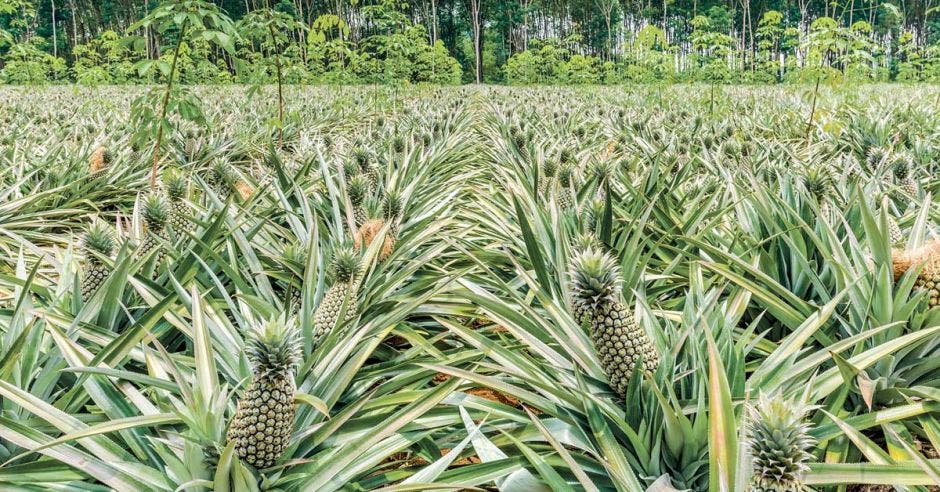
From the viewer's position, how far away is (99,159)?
155 inches

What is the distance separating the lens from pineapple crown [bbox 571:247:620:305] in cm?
112

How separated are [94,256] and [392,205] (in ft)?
4.09

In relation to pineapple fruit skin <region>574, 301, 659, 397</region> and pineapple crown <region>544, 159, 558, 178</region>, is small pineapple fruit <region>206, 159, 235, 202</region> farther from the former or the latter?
pineapple fruit skin <region>574, 301, 659, 397</region>

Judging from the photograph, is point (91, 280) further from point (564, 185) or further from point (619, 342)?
point (564, 185)

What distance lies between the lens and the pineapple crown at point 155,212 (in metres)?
2.01

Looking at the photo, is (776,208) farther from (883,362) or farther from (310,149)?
(310,149)

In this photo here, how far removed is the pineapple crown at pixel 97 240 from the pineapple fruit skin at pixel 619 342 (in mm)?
1583

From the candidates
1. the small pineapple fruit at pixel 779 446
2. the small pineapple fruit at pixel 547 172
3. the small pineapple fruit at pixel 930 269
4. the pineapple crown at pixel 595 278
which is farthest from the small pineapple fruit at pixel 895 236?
the small pineapple fruit at pixel 547 172

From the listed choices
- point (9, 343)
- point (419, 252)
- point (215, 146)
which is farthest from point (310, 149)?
point (9, 343)

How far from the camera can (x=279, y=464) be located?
112 centimetres

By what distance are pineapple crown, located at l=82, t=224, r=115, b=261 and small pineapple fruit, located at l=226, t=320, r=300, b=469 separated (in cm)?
107

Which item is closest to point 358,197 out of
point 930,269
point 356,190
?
point 356,190

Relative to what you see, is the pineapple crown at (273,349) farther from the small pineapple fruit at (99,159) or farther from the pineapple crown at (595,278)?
the small pineapple fruit at (99,159)

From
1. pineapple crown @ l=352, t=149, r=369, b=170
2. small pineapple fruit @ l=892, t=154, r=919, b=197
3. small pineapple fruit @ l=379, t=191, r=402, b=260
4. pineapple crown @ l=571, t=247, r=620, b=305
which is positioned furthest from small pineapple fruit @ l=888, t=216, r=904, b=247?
pineapple crown @ l=352, t=149, r=369, b=170
